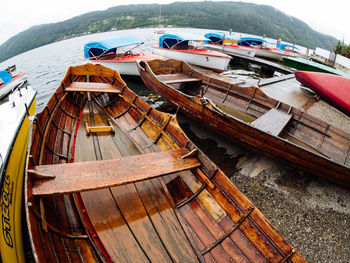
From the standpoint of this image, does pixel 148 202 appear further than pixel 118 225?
Yes

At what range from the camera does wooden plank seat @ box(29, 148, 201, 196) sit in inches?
118

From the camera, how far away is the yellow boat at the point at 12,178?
2.77 meters

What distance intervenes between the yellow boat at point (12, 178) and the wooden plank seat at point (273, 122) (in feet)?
21.2

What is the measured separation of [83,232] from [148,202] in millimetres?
1230

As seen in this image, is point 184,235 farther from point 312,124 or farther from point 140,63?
point 140,63

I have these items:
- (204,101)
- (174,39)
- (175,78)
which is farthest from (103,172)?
(174,39)

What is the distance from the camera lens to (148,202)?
12.4 ft

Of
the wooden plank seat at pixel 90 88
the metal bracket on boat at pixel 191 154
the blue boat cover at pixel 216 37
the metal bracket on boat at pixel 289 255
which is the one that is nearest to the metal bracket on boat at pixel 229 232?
the metal bracket on boat at pixel 289 255

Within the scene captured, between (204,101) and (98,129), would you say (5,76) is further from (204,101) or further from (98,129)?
(204,101)

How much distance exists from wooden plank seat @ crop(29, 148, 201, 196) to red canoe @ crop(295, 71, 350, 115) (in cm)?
726

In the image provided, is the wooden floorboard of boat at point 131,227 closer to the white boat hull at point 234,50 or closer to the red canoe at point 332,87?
the red canoe at point 332,87

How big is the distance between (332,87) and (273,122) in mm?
3884

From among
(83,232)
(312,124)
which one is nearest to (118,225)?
(83,232)

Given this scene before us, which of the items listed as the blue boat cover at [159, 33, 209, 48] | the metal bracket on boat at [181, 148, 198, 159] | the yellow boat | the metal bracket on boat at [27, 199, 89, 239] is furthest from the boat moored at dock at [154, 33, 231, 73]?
the metal bracket on boat at [27, 199, 89, 239]
